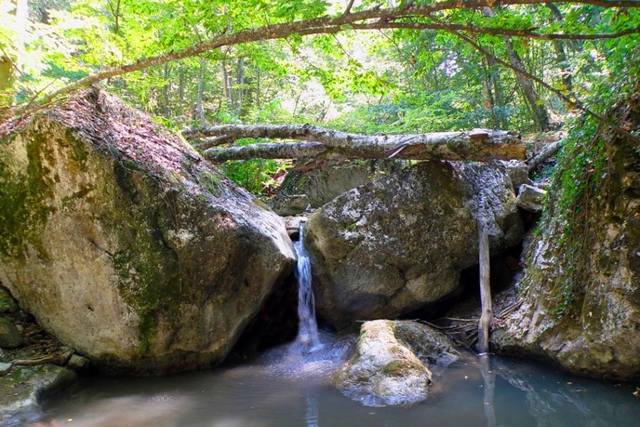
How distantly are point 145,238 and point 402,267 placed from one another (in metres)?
3.63

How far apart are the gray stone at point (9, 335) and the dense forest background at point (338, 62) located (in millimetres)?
2565

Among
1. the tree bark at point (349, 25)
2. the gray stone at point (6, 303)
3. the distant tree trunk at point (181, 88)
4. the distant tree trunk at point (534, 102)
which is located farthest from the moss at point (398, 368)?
the distant tree trunk at point (181, 88)

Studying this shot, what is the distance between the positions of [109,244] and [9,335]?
1.54 m

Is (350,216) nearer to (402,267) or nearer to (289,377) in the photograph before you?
(402,267)

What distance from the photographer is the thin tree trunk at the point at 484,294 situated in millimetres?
5812

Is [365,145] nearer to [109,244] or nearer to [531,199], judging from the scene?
[531,199]

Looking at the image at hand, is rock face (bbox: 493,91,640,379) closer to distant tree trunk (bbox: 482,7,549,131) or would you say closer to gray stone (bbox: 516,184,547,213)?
gray stone (bbox: 516,184,547,213)

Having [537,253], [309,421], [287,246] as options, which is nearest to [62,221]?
[287,246]

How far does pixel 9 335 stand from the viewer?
5047mm

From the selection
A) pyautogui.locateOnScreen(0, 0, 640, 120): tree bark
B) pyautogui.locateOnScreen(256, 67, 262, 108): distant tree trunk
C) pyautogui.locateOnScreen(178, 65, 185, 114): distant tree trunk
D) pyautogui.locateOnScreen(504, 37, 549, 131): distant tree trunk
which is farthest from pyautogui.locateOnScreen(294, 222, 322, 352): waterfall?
pyautogui.locateOnScreen(178, 65, 185, 114): distant tree trunk

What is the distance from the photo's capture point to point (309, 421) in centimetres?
401

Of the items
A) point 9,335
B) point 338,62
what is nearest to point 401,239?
point 9,335

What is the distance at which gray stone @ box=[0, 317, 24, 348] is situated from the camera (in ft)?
16.4

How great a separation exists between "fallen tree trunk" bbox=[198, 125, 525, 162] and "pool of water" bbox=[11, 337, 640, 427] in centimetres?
275
